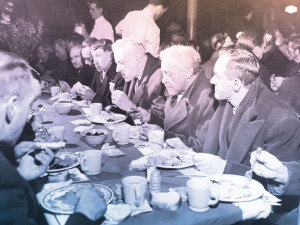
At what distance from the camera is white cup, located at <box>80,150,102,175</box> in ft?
5.79

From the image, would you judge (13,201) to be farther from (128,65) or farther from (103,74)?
(103,74)

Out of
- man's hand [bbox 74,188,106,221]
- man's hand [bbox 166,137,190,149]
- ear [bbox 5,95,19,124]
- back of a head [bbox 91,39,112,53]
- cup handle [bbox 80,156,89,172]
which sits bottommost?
man's hand [bbox 166,137,190,149]

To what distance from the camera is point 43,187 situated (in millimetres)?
1656

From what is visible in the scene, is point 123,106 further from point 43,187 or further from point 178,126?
point 43,187

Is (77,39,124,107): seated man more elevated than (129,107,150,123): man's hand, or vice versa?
(77,39,124,107): seated man

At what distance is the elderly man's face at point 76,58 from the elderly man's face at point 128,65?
120 cm

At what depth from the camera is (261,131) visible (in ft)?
6.83

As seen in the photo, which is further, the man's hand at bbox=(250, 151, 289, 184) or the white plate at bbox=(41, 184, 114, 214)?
the man's hand at bbox=(250, 151, 289, 184)

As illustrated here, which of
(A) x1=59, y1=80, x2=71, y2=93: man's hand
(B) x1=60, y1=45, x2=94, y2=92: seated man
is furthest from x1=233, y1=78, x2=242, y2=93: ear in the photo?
(A) x1=59, y1=80, x2=71, y2=93: man's hand

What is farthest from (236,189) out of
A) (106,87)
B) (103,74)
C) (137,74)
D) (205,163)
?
(103,74)

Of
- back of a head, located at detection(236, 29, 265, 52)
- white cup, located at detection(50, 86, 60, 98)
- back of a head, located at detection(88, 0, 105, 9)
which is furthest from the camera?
back of a head, located at detection(88, 0, 105, 9)

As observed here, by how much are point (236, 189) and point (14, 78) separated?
115cm

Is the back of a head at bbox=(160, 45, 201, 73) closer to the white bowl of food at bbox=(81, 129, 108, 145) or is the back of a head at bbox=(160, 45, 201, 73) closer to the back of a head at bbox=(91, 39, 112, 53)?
the white bowl of food at bbox=(81, 129, 108, 145)

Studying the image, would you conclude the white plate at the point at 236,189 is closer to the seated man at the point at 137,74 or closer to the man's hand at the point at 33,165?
the man's hand at the point at 33,165
